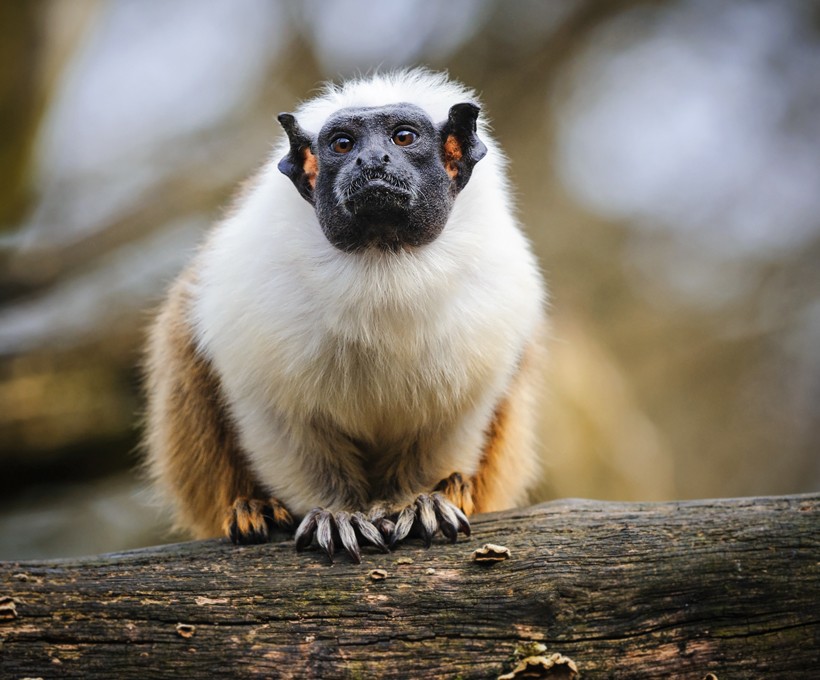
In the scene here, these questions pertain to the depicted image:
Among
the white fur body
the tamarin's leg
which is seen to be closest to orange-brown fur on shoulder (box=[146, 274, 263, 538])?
the tamarin's leg

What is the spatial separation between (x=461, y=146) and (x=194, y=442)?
5.30 feet

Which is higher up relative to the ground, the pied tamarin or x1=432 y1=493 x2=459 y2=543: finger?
the pied tamarin

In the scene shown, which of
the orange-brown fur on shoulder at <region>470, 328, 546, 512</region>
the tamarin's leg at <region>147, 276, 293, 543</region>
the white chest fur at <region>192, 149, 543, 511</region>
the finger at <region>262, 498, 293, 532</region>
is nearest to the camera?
the white chest fur at <region>192, 149, 543, 511</region>

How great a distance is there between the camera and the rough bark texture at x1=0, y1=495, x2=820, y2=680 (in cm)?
261

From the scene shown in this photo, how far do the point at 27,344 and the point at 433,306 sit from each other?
3.86 meters

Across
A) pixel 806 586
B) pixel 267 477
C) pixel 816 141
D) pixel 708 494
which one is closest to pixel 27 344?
pixel 267 477

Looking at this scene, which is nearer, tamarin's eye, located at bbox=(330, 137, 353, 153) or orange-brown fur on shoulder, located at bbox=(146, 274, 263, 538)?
tamarin's eye, located at bbox=(330, 137, 353, 153)

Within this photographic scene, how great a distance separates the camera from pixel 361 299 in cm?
316

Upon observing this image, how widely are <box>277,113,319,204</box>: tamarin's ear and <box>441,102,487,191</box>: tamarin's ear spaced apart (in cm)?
48

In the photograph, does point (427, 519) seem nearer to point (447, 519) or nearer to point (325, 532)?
point (447, 519)

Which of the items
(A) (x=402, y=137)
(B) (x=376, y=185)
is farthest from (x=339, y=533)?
(A) (x=402, y=137)

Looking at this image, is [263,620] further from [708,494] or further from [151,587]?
[708,494]

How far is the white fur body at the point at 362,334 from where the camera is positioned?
3.19 meters

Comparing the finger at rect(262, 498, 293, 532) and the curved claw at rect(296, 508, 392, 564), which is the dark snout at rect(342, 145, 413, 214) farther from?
the finger at rect(262, 498, 293, 532)
